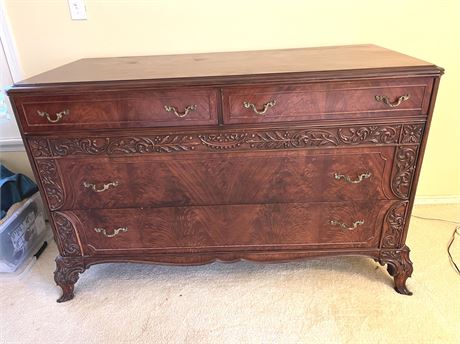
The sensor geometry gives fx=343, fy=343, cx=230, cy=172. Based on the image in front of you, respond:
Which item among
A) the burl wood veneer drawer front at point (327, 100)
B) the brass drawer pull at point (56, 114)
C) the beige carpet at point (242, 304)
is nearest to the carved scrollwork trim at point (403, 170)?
the burl wood veneer drawer front at point (327, 100)

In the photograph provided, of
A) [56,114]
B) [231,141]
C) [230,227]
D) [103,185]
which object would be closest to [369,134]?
[231,141]

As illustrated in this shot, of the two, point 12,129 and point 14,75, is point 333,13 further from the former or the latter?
point 12,129

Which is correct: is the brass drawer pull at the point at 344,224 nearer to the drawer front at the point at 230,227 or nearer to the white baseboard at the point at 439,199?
the drawer front at the point at 230,227

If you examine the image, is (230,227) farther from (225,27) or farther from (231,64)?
(225,27)

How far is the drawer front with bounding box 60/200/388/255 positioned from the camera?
129cm

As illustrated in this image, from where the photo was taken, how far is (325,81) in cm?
108

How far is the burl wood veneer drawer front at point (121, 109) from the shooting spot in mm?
1118

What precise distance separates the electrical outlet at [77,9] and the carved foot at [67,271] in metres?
1.06

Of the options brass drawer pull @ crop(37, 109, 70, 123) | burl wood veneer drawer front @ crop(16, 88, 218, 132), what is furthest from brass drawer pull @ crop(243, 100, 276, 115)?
brass drawer pull @ crop(37, 109, 70, 123)

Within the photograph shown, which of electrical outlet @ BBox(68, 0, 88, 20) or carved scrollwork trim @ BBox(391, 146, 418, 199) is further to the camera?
electrical outlet @ BBox(68, 0, 88, 20)

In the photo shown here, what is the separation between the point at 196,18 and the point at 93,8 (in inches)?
18.2

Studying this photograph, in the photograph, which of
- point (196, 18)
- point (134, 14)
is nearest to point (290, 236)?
point (196, 18)

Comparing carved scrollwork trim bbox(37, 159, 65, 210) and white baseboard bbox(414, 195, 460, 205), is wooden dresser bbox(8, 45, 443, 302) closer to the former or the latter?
carved scrollwork trim bbox(37, 159, 65, 210)

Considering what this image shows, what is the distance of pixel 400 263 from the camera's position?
52.7 inches
